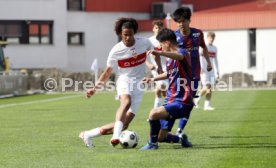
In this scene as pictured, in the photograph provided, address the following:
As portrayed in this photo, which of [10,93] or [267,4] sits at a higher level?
[267,4]

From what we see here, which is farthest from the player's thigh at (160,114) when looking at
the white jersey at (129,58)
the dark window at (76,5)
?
the dark window at (76,5)

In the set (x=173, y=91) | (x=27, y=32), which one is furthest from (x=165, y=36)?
(x=27, y=32)

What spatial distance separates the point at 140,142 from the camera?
1585cm

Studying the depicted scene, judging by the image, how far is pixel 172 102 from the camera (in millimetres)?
14492

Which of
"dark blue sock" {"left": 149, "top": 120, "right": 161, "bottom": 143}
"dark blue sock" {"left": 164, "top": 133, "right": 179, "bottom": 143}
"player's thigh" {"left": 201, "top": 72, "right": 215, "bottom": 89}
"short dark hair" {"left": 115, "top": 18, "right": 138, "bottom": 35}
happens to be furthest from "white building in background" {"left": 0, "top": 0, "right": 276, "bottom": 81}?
"dark blue sock" {"left": 149, "top": 120, "right": 161, "bottom": 143}

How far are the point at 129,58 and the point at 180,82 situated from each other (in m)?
0.90

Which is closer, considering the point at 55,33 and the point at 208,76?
the point at 208,76

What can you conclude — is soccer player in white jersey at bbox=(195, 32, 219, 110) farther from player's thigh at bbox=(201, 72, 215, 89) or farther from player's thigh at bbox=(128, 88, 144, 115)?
player's thigh at bbox=(128, 88, 144, 115)

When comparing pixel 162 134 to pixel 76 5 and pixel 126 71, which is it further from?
pixel 76 5

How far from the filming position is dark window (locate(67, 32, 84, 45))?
6588 centimetres

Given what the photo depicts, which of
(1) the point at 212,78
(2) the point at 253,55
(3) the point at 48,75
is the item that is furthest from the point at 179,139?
(2) the point at 253,55

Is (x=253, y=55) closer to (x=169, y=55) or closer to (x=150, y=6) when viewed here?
(x=150, y=6)

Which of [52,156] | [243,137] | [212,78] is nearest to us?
[52,156]

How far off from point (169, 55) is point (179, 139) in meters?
1.62
